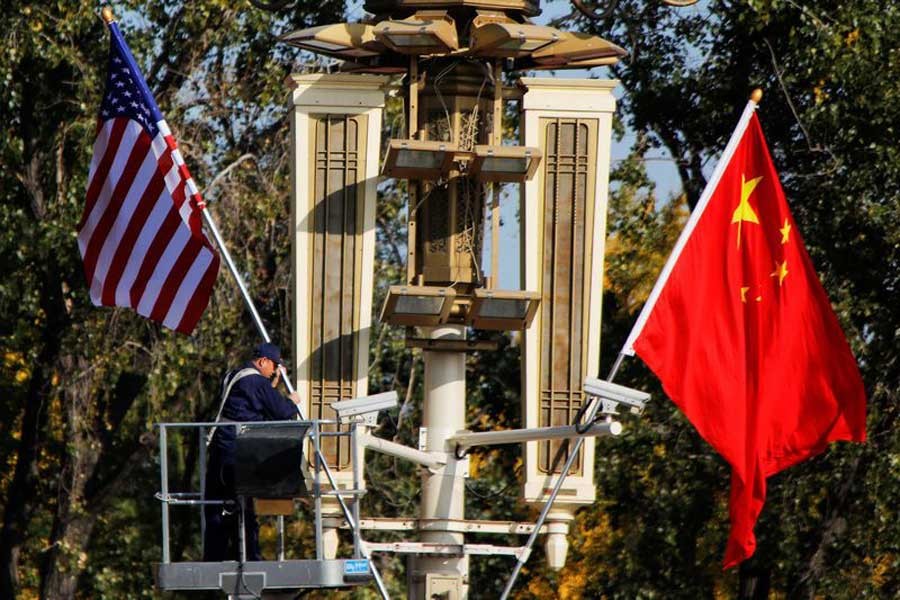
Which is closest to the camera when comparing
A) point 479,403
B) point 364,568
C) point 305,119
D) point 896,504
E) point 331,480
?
point 364,568

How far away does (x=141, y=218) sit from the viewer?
721 inches

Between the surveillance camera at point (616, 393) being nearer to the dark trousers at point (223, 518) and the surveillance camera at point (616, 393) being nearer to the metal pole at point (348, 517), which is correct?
the metal pole at point (348, 517)

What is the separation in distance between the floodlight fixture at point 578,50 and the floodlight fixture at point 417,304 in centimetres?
196

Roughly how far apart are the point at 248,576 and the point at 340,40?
4549 mm

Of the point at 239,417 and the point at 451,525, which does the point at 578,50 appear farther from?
the point at 239,417

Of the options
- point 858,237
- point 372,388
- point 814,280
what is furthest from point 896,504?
point 814,280

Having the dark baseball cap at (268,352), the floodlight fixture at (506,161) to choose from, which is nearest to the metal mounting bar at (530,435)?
the floodlight fixture at (506,161)

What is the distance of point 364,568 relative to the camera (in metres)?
15.1

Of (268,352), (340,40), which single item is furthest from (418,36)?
(268,352)

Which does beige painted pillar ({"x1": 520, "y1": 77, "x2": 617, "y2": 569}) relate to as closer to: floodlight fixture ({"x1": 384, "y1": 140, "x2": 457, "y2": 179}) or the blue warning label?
floodlight fixture ({"x1": 384, "y1": 140, "x2": 457, "y2": 179})

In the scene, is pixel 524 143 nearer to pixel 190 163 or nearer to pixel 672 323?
pixel 672 323

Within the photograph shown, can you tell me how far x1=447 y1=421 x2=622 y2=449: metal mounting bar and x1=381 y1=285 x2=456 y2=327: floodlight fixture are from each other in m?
0.89

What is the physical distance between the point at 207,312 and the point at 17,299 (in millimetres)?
2568

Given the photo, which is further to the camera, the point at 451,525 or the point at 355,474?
the point at 451,525
